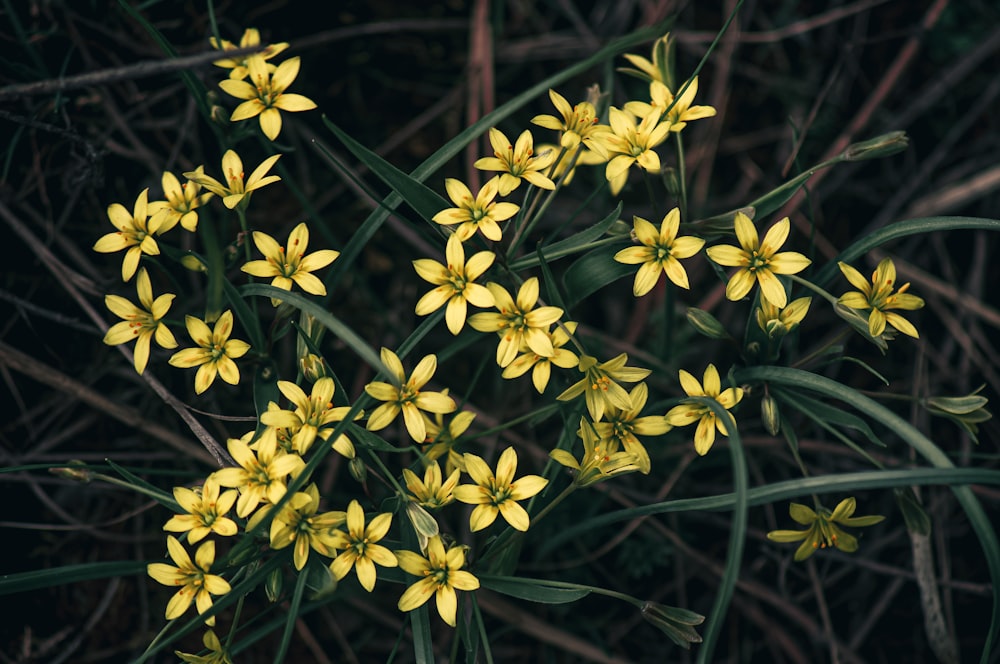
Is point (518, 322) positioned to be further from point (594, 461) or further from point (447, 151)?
point (447, 151)

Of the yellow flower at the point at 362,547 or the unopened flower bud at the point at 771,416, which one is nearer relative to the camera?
the yellow flower at the point at 362,547

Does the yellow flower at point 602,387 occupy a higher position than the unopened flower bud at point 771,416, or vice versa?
the yellow flower at point 602,387

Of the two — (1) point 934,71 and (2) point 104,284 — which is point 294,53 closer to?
(2) point 104,284

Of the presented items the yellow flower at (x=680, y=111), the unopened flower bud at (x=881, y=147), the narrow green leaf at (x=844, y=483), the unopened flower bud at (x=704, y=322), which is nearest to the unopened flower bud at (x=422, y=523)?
the narrow green leaf at (x=844, y=483)

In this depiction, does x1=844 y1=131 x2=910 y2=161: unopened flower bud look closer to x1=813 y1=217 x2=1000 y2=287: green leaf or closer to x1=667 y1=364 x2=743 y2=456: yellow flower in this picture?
x1=813 y1=217 x2=1000 y2=287: green leaf

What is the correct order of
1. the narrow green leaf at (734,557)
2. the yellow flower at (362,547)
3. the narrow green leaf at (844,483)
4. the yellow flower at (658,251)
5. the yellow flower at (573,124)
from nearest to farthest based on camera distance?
the narrow green leaf at (734,557)
the narrow green leaf at (844,483)
the yellow flower at (362,547)
the yellow flower at (658,251)
the yellow flower at (573,124)

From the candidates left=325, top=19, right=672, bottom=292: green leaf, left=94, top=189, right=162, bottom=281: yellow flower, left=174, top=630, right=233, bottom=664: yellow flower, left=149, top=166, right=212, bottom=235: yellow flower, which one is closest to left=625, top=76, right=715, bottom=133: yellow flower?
left=325, top=19, right=672, bottom=292: green leaf

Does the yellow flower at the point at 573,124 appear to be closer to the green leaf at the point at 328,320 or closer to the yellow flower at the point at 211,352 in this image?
the green leaf at the point at 328,320
